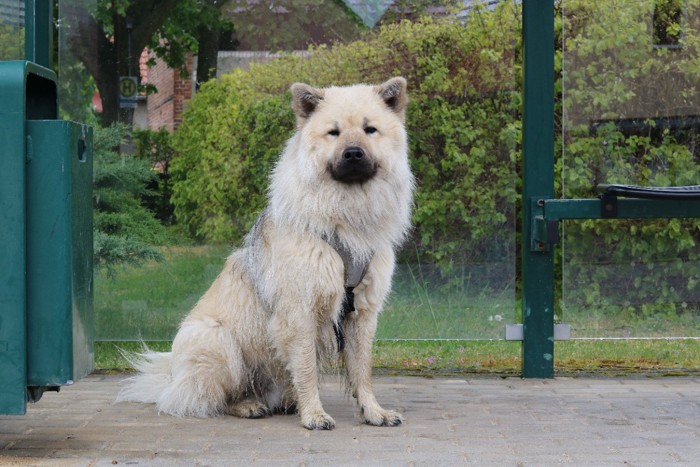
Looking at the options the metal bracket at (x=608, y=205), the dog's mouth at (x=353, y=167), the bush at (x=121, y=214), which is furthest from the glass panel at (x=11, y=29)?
the metal bracket at (x=608, y=205)

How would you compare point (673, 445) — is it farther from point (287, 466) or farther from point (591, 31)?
point (591, 31)

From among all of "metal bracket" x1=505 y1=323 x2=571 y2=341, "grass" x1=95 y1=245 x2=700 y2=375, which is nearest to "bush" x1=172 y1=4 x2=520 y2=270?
"grass" x1=95 y1=245 x2=700 y2=375

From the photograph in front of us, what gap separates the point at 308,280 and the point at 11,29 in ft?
9.80

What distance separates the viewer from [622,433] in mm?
4965

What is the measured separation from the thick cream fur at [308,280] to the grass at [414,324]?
5.10ft

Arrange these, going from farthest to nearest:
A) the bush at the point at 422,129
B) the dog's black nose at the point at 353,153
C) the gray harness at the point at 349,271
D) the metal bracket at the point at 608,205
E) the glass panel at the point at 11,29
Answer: the bush at the point at 422,129 < the glass panel at the point at 11,29 < the metal bracket at the point at 608,205 < the gray harness at the point at 349,271 < the dog's black nose at the point at 353,153

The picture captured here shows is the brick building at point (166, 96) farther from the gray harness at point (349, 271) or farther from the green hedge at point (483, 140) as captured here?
the gray harness at point (349, 271)

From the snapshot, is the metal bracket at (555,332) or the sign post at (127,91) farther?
the sign post at (127,91)

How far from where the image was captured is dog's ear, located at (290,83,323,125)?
5246mm

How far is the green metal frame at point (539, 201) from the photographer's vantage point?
21.3 feet

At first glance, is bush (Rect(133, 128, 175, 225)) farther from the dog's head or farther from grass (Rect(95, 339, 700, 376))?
the dog's head

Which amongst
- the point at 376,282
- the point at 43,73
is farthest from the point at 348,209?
the point at 43,73

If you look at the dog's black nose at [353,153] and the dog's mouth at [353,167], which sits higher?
the dog's black nose at [353,153]

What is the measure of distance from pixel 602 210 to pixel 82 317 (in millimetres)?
3401
